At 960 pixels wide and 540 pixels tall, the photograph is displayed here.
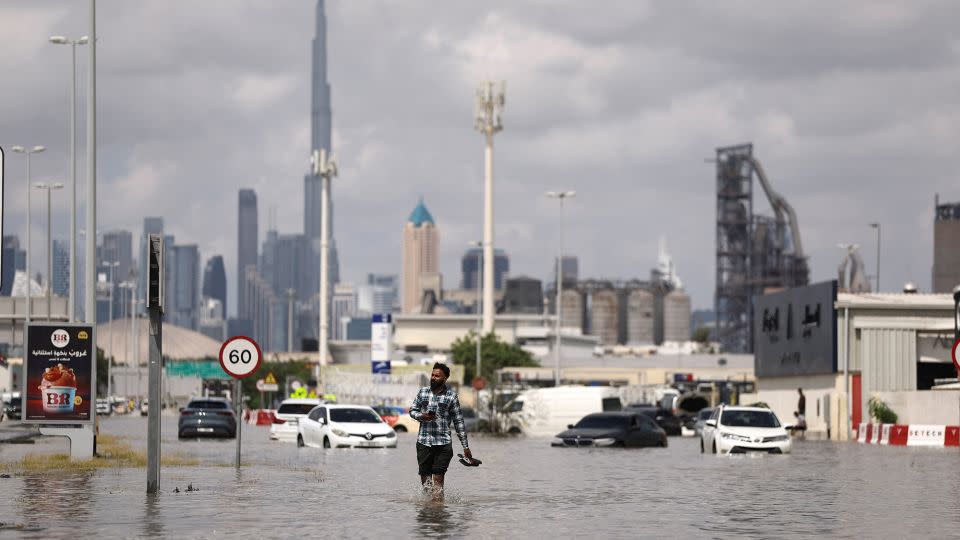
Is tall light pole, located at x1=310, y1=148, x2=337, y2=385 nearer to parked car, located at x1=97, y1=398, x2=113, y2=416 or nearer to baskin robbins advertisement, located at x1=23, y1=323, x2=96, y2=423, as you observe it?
parked car, located at x1=97, y1=398, x2=113, y2=416

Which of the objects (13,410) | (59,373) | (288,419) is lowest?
(13,410)

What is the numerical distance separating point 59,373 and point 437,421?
1299cm

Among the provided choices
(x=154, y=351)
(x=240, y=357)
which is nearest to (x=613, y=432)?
(x=240, y=357)

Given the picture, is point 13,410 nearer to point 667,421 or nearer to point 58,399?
point 667,421

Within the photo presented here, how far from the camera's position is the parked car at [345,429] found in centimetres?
4388

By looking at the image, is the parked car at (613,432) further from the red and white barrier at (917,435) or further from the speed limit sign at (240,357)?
the speed limit sign at (240,357)

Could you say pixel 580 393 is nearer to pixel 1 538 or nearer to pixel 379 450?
pixel 379 450

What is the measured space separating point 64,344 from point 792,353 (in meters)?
45.6

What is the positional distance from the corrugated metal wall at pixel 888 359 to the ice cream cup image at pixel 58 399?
39.1 m

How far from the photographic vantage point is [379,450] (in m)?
44.1

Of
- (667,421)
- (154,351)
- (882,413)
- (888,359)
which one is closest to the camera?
(154,351)

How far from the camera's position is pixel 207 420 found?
54656 millimetres

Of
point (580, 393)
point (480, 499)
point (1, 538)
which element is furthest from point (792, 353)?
point (1, 538)

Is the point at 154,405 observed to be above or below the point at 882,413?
above
